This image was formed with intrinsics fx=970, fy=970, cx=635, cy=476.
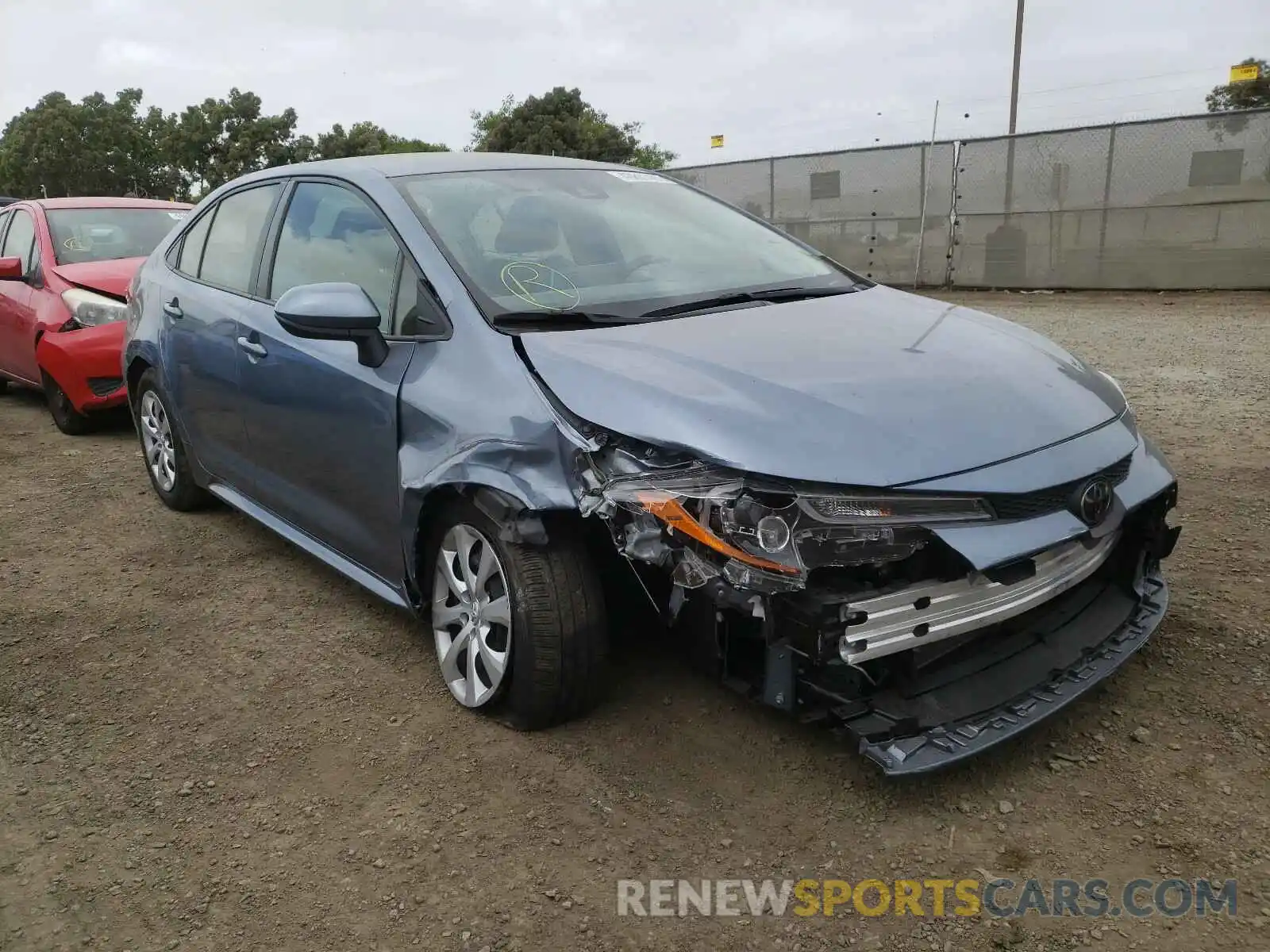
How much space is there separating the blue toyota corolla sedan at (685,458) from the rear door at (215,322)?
0.21 m

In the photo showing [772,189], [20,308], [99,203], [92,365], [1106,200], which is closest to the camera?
[92,365]

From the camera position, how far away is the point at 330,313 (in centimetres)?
280

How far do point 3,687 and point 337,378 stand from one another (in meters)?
1.51

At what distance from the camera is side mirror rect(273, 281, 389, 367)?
2.81 meters

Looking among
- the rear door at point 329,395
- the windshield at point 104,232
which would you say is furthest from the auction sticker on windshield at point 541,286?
the windshield at point 104,232

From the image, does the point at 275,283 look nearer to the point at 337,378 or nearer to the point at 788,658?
the point at 337,378

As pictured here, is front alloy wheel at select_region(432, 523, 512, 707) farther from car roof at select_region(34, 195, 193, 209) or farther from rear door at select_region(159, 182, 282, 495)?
car roof at select_region(34, 195, 193, 209)

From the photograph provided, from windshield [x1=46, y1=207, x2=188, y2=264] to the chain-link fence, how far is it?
10.5m

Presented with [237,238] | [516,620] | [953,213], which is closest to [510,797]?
[516,620]

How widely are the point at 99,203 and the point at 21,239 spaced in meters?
0.62

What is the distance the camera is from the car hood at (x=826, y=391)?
2240 millimetres

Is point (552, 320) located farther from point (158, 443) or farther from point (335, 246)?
point (158, 443)

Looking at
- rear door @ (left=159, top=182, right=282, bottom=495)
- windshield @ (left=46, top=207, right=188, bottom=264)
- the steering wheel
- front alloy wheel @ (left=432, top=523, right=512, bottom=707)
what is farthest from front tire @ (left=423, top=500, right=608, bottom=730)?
windshield @ (left=46, top=207, right=188, bottom=264)

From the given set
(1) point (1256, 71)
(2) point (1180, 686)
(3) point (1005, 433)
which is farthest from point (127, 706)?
(1) point (1256, 71)
